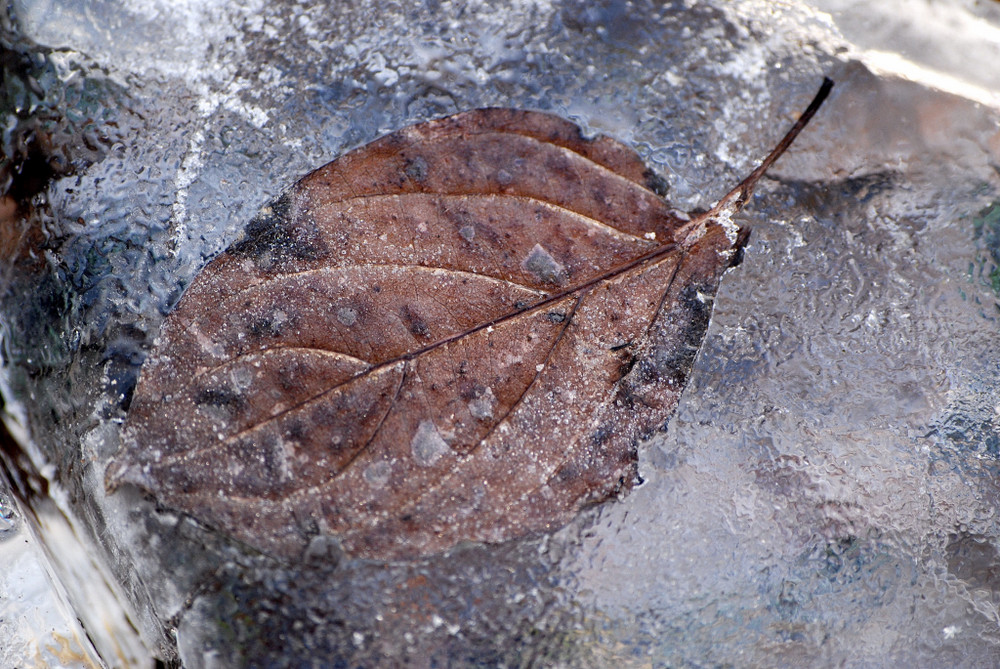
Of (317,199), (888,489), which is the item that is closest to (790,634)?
(888,489)

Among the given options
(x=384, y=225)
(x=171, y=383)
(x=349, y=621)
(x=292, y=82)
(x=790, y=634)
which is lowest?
(x=790, y=634)

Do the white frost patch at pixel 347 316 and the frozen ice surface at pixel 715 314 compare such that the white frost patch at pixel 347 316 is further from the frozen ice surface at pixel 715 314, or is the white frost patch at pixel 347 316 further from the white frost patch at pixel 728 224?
the white frost patch at pixel 728 224

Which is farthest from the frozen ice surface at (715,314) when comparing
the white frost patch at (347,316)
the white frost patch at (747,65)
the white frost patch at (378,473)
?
the white frost patch at (347,316)

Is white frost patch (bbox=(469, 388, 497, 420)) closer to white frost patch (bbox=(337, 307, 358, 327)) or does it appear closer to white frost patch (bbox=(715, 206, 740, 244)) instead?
white frost patch (bbox=(337, 307, 358, 327))

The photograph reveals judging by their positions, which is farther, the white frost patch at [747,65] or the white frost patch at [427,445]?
the white frost patch at [747,65]

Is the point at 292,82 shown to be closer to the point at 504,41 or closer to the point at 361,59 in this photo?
the point at 361,59

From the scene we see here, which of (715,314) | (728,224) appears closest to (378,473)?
(715,314)

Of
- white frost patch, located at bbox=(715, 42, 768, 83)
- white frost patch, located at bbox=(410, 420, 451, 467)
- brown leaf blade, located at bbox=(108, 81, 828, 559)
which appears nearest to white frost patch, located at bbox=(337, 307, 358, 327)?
brown leaf blade, located at bbox=(108, 81, 828, 559)

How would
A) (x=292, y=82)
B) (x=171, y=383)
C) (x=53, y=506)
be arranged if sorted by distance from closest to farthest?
1. (x=171, y=383)
2. (x=292, y=82)
3. (x=53, y=506)
